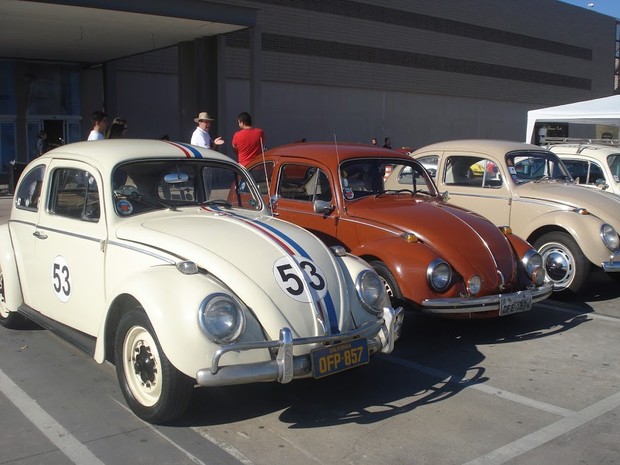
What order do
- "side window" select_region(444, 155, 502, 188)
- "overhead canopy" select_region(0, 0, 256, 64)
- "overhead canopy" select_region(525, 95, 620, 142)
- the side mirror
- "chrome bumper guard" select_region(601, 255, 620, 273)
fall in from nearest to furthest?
the side mirror
"chrome bumper guard" select_region(601, 255, 620, 273)
"side window" select_region(444, 155, 502, 188)
"overhead canopy" select_region(525, 95, 620, 142)
"overhead canopy" select_region(0, 0, 256, 64)

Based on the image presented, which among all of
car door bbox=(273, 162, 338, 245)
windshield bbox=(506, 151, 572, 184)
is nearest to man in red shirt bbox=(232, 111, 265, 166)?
car door bbox=(273, 162, 338, 245)

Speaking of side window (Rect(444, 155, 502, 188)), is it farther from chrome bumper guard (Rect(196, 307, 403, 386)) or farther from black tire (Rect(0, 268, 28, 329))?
black tire (Rect(0, 268, 28, 329))

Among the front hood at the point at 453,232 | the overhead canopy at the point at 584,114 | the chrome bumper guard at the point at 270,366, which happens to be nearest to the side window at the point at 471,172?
the front hood at the point at 453,232

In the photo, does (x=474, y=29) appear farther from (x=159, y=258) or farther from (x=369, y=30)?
(x=159, y=258)

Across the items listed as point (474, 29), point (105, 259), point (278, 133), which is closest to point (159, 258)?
point (105, 259)

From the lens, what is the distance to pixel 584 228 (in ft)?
25.1

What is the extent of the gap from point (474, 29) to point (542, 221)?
32691 millimetres

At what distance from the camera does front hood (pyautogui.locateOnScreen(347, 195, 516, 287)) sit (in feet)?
19.7

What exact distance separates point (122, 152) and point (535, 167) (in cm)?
589

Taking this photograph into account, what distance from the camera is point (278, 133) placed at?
30578mm

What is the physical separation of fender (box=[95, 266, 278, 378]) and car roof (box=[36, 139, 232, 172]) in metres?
1.23

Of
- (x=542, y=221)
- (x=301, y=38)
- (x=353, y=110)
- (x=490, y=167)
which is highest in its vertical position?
(x=301, y=38)

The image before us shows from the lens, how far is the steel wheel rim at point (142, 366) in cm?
415

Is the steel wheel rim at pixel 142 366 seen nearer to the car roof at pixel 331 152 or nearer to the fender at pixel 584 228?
the car roof at pixel 331 152
